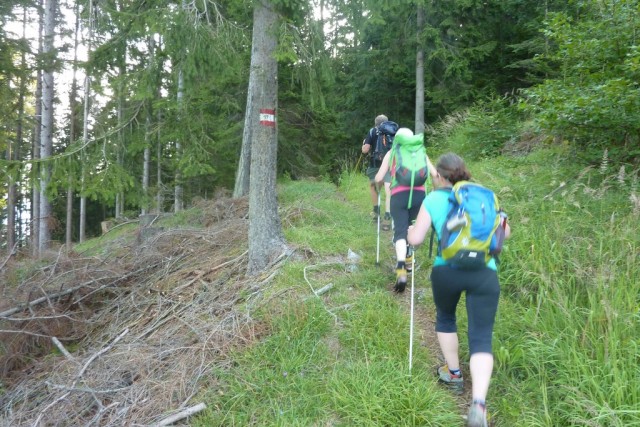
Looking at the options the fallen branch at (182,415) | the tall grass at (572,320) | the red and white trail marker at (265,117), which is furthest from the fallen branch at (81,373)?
the tall grass at (572,320)

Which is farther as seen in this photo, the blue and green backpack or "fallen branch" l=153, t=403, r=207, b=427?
"fallen branch" l=153, t=403, r=207, b=427

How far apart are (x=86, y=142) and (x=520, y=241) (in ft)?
18.3

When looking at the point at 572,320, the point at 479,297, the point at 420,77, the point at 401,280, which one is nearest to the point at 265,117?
the point at 401,280

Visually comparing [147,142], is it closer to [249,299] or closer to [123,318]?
[123,318]

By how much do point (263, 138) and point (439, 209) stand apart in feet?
10.2

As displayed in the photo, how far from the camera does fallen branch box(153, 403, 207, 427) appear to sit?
3600mm

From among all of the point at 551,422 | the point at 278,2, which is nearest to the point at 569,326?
the point at 551,422

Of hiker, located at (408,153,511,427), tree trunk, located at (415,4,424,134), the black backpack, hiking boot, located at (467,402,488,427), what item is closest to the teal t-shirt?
hiker, located at (408,153,511,427)

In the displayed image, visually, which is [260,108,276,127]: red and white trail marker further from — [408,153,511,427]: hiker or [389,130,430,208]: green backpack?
[408,153,511,427]: hiker

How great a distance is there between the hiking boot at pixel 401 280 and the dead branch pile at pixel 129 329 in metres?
1.57

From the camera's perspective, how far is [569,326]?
11.4ft

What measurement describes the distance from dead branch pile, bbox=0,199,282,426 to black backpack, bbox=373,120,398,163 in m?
2.49

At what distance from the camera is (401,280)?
4.77 m

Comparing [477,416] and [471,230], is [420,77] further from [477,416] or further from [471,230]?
[477,416]
